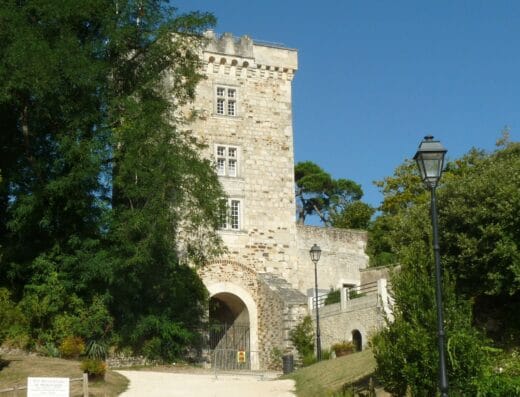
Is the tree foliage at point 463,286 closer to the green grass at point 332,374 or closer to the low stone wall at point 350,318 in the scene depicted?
the green grass at point 332,374

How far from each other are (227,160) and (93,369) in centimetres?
1441

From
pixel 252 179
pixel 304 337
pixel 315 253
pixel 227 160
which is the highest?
pixel 227 160

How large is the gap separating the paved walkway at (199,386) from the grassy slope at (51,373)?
414 millimetres

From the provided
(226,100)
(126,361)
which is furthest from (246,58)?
(126,361)

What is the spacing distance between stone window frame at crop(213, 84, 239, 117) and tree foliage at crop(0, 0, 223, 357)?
194 inches

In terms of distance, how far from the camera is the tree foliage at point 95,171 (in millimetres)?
26469

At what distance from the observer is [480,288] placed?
72.5 ft

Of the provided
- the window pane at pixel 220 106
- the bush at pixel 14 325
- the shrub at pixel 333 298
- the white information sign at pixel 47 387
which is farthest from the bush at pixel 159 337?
the white information sign at pixel 47 387

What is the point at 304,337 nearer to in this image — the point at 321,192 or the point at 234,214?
the point at 234,214

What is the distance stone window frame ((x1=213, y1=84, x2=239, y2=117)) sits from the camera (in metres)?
34.4

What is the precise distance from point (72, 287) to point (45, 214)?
2614mm

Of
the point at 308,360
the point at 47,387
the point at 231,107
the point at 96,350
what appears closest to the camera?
the point at 47,387

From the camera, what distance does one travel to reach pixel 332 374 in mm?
22297

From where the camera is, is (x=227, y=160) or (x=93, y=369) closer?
(x=93, y=369)
